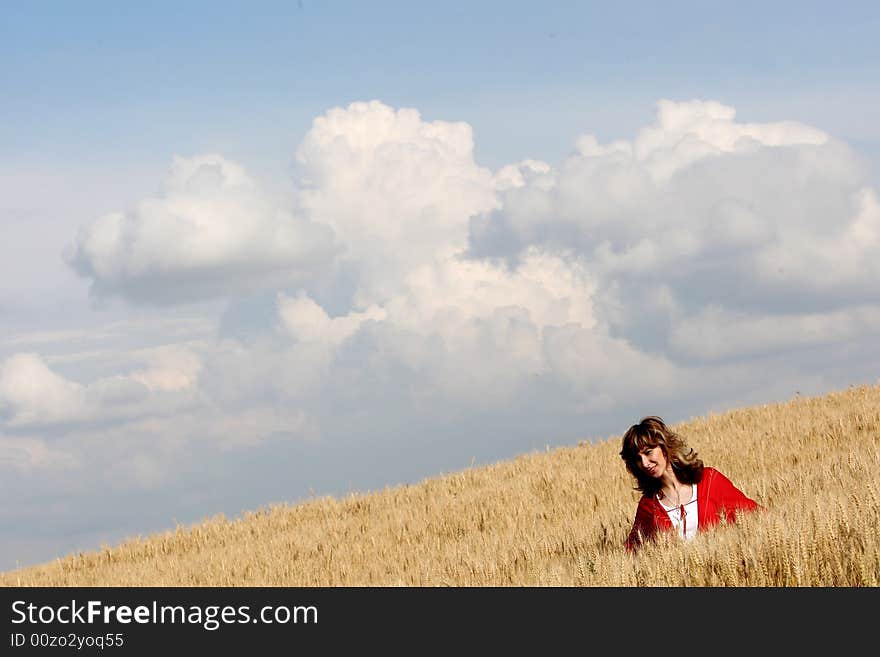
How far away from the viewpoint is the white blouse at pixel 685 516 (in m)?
7.69

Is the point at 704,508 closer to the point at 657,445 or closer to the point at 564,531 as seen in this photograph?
the point at 657,445

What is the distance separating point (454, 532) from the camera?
1416 centimetres

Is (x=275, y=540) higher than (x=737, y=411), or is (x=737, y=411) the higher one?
(x=737, y=411)

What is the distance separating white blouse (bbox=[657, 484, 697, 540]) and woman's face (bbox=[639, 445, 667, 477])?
449 mm

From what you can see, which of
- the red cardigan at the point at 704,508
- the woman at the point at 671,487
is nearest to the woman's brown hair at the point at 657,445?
the woman at the point at 671,487

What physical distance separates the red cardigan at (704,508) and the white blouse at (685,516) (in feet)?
0.14

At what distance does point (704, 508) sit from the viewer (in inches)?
303

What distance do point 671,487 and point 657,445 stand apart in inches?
21.2

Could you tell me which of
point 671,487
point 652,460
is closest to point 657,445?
point 652,460
